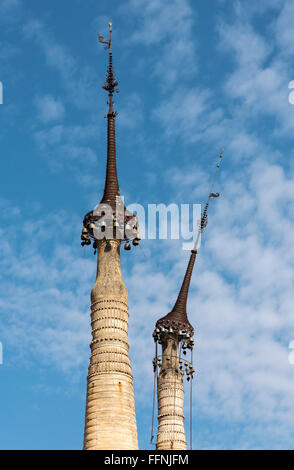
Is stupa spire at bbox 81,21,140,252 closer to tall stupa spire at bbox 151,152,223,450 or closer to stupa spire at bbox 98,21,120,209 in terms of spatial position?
stupa spire at bbox 98,21,120,209

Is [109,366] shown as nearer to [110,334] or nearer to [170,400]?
[110,334]

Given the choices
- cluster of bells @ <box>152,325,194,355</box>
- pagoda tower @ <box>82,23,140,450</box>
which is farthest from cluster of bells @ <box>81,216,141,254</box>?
cluster of bells @ <box>152,325,194,355</box>

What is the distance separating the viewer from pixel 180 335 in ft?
234

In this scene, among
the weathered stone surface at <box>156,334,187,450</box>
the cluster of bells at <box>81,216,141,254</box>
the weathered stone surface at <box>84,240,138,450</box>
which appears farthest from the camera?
the weathered stone surface at <box>156,334,187,450</box>

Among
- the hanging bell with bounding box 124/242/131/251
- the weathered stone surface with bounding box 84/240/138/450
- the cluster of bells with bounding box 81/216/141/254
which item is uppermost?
the cluster of bells with bounding box 81/216/141/254

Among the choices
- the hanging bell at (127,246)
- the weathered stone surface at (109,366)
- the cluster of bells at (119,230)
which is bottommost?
the weathered stone surface at (109,366)

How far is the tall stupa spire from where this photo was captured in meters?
66.6

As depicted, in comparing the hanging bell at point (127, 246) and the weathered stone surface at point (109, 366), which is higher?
the hanging bell at point (127, 246)

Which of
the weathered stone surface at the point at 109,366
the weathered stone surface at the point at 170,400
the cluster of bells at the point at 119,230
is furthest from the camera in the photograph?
the weathered stone surface at the point at 170,400

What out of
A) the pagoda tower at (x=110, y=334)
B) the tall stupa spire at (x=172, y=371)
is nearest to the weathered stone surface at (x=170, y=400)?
the tall stupa spire at (x=172, y=371)

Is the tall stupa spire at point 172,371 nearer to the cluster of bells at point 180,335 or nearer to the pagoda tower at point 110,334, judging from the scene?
the cluster of bells at point 180,335

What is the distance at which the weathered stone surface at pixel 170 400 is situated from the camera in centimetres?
6619
